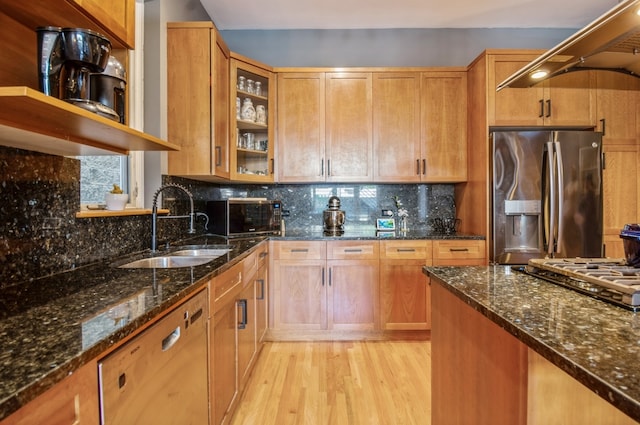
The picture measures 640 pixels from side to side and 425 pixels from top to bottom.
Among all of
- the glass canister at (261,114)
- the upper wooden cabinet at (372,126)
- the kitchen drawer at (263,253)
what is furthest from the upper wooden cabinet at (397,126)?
the kitchen drawer at (263,253)

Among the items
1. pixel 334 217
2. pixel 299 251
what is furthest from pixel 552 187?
pixel 299 251

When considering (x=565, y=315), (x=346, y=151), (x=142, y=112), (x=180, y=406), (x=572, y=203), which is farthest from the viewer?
(x=346, y=151)

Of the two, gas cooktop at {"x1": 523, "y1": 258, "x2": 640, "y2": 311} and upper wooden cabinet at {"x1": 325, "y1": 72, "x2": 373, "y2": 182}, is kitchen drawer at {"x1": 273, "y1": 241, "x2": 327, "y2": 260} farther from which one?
gas cooktop at {"x1": 523, "y1": 258, "x2": 640, "y2": 311}

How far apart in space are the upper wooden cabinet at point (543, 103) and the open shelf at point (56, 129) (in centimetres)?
254

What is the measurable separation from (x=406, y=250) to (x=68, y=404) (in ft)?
8.13

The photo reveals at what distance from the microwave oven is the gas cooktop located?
2.07 meters

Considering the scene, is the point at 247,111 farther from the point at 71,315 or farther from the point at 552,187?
the point at 552,187

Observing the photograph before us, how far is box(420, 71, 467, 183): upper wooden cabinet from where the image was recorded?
3012 mm

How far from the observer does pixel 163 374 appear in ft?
3.22

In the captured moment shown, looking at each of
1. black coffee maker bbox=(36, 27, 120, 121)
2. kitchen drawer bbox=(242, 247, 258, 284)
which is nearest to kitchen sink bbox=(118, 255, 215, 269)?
kitchen drawer bbox=(242, 247, 258, 284)

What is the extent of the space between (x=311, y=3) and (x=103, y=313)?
9.76 feet

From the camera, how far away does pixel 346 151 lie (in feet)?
10.0

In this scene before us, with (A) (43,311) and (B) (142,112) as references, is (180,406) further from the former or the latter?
(B) (142,112)

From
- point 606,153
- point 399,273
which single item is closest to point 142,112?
point 399,273
